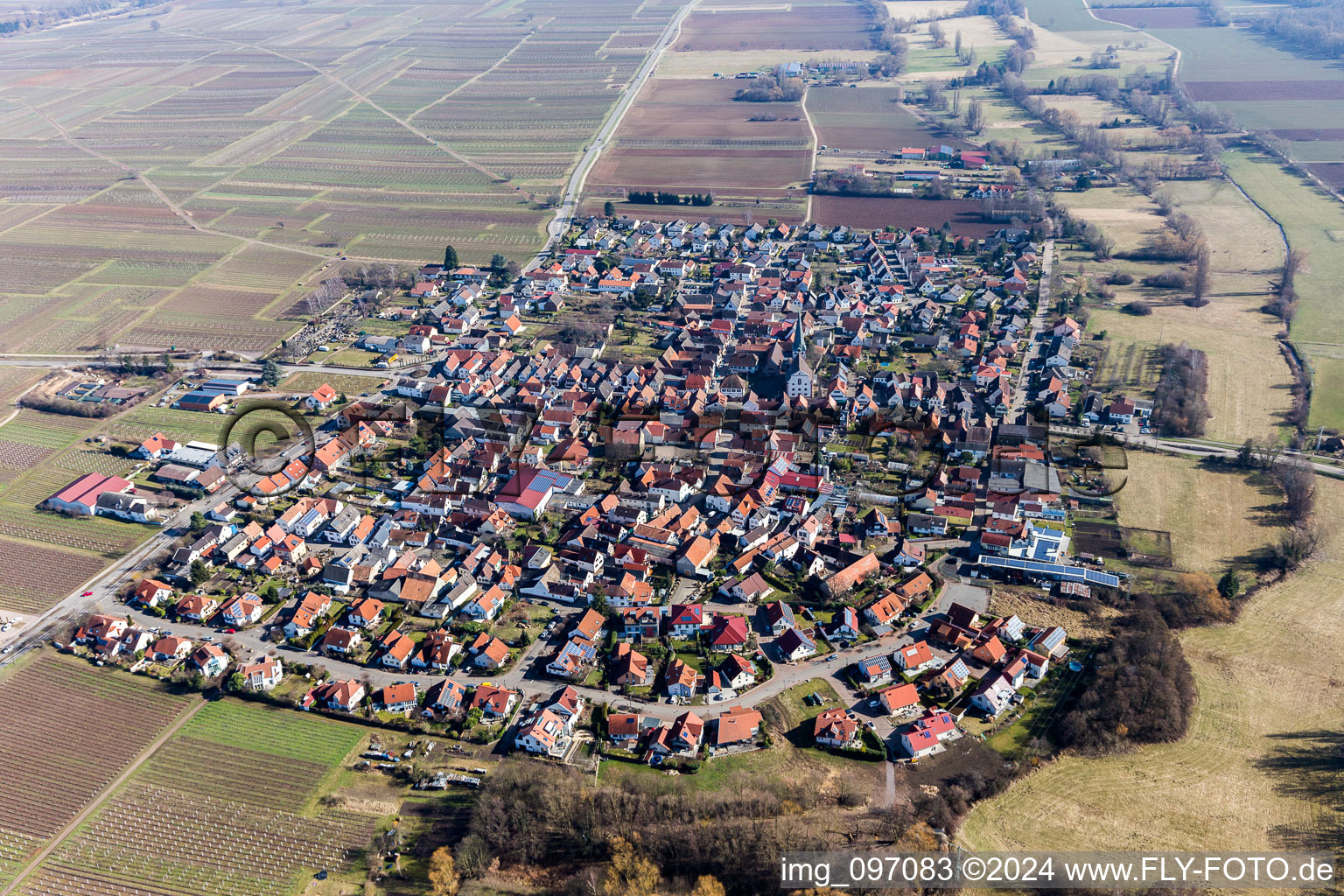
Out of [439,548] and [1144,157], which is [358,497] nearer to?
[439,548]

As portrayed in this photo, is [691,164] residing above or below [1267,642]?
above

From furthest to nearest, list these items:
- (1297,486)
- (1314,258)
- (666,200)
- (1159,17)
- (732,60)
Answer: (1159,17) → (732,60) → (666,200) → (1314,258) → (1297,486)

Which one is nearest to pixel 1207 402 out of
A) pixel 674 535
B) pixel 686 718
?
pixel 674 535

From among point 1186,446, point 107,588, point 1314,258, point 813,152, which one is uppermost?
point 813,152

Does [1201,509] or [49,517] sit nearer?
[1201,509]

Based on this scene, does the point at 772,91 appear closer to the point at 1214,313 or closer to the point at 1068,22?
the point at 1214,313

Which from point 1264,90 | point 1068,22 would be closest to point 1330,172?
point 1264,90
